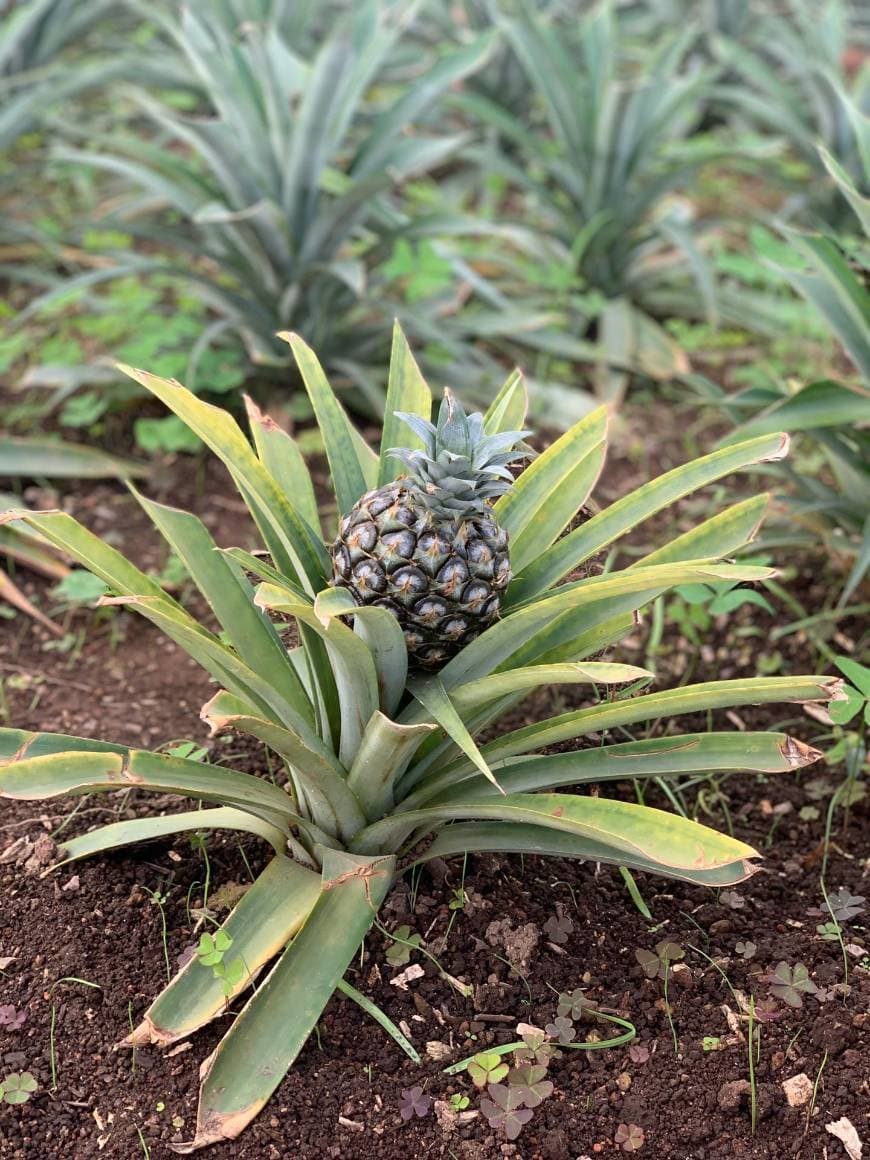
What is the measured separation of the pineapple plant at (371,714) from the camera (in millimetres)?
1861

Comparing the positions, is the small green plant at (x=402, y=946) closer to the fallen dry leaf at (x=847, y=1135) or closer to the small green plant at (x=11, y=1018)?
the small green plant at (x=11, y=1018)

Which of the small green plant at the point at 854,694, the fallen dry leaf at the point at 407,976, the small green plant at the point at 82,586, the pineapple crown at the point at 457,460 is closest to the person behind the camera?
the pineapple crown at the point at 457,460

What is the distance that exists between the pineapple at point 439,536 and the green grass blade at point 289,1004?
18.6 inches

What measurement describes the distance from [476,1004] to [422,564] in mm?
808

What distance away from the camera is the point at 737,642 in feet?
10.6

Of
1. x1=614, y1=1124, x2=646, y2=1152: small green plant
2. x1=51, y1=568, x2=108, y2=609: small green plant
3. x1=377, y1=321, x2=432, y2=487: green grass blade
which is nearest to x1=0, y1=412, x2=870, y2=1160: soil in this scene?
x1=614, y1=1124, x2=646, y2=1152: small green plant

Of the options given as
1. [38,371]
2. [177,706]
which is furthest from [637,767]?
[38,371]

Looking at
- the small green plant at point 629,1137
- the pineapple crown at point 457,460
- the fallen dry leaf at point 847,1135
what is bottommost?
the fallen dry leaf at point 847,1135

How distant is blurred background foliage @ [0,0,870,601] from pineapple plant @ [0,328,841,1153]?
0.95m

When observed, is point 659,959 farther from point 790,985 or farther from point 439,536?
point 439,536

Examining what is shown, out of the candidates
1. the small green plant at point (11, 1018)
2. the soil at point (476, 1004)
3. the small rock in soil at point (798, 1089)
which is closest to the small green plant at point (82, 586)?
the soil at point (476, 1004)

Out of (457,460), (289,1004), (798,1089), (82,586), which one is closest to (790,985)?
(798,1089)

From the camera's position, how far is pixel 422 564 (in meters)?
1.89

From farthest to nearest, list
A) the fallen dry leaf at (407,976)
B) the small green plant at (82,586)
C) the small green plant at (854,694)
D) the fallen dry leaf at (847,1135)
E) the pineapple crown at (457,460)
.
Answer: the small green plant at (82,586)
the small green plant at (854,694)
the fallen dry leaf at (407,976)
the fallen dry leaf at (847,1135)
the pineapple crown at (457,460)
